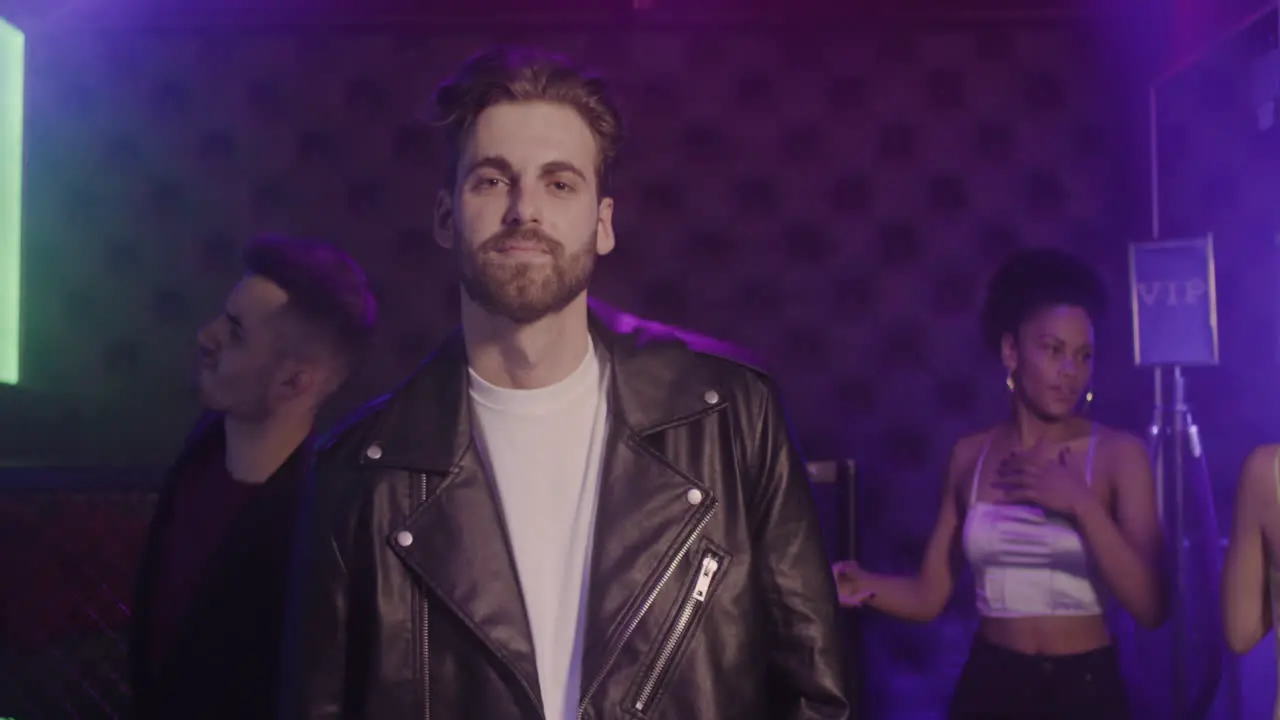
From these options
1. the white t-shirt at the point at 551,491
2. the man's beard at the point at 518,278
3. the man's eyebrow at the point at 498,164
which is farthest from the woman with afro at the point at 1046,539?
the man's eyebrow at the point at 498,164

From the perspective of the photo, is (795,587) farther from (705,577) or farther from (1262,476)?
(1262,476)

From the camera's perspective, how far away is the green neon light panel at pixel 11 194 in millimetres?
2445

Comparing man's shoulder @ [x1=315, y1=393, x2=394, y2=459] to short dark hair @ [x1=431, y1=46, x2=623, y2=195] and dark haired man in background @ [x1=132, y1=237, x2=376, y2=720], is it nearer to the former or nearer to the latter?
short dark hair @ [x1=431, y1=46, x2=623, y2=195]

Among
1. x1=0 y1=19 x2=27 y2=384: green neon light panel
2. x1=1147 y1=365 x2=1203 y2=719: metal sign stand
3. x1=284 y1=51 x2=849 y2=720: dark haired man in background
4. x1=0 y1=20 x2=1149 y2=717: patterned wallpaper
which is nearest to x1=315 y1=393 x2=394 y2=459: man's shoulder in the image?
x1=284 y1=51 x2=849 y2=720: dark haired man in background

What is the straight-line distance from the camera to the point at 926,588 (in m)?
1.97

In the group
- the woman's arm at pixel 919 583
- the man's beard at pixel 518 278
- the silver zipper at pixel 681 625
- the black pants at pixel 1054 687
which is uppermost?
the man's beard at pixel 518 278

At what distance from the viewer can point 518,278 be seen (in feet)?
3.77

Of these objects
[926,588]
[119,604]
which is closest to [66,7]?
[119,604]

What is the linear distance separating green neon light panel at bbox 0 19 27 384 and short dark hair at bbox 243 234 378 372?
101 cm

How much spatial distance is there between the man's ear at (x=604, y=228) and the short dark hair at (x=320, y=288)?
797 millimetres

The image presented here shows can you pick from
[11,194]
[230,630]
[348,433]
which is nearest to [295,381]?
[230,630]

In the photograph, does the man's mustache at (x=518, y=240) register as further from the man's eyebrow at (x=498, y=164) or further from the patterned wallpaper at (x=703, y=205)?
the patterned wallpaper at (x=703, y=205)

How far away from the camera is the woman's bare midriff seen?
179cm

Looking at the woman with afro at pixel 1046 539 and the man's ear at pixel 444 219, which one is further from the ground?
the man's ear at pixel 444 219
